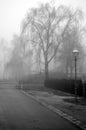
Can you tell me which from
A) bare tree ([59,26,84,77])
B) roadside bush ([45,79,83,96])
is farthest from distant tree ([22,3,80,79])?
roadside bush ([45,79,83,96])

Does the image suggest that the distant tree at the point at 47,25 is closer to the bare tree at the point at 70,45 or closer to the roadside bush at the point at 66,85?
the bare tree at the point at 70,45

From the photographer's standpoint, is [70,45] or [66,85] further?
[70,45]

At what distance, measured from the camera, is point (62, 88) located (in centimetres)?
2948

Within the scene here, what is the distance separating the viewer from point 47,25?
4247 cm

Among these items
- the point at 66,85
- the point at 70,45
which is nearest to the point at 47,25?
the point at 70,45

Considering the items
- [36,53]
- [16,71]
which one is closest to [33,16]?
[36,53]

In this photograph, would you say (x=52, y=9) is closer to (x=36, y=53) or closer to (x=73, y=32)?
(x=73, y=32)

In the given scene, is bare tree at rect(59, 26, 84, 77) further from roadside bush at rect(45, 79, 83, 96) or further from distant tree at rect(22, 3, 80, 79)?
roadside bush at rect(45, 79, 83, 96)

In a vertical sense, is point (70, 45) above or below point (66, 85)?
above

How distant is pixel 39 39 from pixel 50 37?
2.01m

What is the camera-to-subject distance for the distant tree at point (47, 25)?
136ft

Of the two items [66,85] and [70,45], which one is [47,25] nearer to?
[70,45]

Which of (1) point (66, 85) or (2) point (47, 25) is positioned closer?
(1) point (66, 85)

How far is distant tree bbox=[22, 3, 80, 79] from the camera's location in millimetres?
41594
